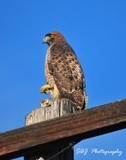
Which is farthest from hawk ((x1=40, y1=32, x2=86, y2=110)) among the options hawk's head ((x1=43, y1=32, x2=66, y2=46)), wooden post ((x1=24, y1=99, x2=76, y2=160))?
wooden post ((x1=24, y1=99, x2=76, y2=160))

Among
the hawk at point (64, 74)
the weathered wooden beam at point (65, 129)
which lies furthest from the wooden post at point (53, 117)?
the hawk at point (64, 74)

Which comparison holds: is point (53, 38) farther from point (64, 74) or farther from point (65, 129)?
point (65, 129)

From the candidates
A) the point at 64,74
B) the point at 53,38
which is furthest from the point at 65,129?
→ the point at 53,38

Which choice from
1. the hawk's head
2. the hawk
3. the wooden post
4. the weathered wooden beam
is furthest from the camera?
the hawk's head

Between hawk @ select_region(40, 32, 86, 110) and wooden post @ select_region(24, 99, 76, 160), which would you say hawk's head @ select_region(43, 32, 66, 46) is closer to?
hawk @ select_region(40, 32, 86, 110)

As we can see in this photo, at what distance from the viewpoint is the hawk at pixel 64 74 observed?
7.75m

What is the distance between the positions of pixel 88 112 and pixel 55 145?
0.85ft

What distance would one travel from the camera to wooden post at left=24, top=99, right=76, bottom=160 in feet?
9.91

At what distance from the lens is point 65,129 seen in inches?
113

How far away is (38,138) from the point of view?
292 centimetres

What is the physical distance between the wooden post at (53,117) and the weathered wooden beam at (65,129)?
8cm

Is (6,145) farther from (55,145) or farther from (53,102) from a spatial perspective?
(53,102)

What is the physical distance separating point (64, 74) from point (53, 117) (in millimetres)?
5089

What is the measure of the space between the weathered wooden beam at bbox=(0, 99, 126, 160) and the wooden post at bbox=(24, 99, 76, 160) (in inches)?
3.0
